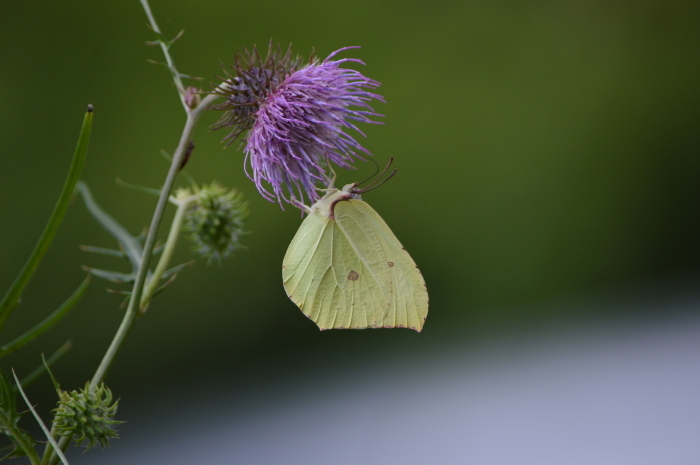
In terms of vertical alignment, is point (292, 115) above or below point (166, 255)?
above

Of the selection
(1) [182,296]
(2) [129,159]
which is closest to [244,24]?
(2) [129,159]

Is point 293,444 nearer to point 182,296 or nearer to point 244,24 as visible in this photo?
point 182,296

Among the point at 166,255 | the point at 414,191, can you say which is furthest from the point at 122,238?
the point at 414,191

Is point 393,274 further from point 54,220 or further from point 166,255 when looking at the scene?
point 54,220

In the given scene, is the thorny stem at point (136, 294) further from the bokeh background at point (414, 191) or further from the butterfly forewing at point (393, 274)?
the bokeh background at point (414, 191)

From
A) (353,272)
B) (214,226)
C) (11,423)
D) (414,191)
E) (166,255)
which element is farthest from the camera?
(414,191)

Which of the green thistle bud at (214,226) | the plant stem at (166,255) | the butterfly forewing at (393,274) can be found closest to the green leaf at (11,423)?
the plant stem at (166,255)

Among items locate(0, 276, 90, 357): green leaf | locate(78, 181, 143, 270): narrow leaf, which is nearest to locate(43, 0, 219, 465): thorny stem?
locate(0, 276, 90, 357): green leaf
